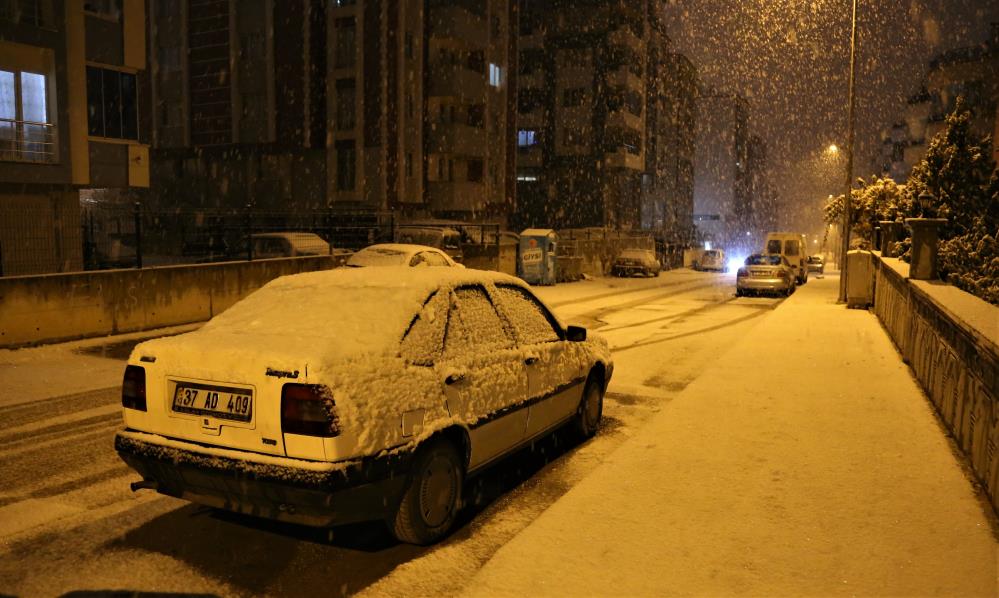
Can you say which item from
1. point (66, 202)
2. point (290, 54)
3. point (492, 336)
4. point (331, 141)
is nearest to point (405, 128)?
point (331, 141)

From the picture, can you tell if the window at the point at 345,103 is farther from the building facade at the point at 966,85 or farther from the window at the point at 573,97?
the building facade at the point at 966,85

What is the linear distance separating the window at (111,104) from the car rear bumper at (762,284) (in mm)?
19118

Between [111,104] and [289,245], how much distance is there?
6.22 m

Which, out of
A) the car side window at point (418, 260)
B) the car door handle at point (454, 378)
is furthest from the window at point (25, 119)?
the car door handle at point (454, 378)

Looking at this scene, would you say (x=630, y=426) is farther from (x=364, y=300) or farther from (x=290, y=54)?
(x=290, y=54)

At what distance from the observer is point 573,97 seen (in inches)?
2270

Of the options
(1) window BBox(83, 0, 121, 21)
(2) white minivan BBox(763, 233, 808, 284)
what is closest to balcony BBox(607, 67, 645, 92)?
(2) white minivan BBox(763, 233, 808, 284)

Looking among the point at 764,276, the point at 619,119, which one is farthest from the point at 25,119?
the point at 619,119

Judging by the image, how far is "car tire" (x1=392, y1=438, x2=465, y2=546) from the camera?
15.0 feet

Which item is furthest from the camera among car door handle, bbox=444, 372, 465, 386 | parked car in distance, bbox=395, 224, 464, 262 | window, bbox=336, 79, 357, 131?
window, bbox=336, 79, 357, 131

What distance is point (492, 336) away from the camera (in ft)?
18.1

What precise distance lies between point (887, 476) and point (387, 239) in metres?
23.2

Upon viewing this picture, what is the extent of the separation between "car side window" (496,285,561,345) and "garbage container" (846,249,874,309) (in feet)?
48.9

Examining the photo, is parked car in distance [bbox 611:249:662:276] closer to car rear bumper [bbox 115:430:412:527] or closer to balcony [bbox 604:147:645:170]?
balcony [bbox 604:147:645:170]
